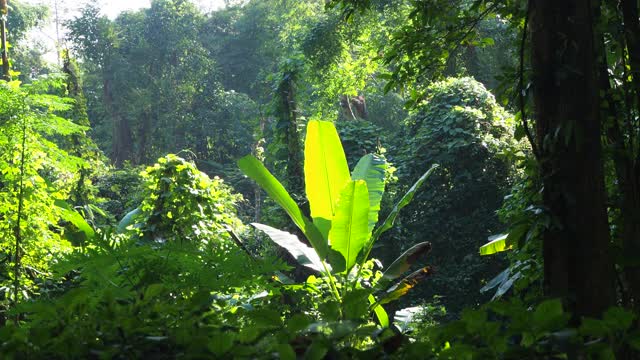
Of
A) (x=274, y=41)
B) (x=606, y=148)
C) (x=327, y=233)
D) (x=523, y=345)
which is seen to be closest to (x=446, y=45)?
(x=606, y=148)

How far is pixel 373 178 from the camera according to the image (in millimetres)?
5762

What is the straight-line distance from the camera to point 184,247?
7.22 feet

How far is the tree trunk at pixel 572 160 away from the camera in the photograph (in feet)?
4.77

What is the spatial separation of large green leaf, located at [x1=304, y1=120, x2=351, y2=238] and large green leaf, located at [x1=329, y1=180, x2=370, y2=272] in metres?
0.24

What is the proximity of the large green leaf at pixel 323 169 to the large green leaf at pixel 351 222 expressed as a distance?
242 mm

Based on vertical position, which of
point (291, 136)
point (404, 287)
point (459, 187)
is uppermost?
point (291, 136)

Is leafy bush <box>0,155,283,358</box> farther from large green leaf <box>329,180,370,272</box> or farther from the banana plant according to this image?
the banana plant

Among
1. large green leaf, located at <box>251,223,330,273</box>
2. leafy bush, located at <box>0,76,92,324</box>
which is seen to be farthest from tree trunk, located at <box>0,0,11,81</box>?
large green leaf, located at <box>251,223,330,273</box>

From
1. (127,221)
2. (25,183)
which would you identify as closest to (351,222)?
A: (25,183)

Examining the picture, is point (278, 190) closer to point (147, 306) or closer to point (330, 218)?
point (330, 218)

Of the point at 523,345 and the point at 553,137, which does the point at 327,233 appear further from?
the point at 523,345

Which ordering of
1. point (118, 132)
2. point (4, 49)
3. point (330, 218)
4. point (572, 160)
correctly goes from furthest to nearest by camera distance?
1. point (118, 132)
2. point (4, 49)
3. point (330, 218)
4. point (572, 160)

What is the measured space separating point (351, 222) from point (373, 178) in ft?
2.78

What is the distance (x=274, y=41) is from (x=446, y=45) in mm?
21998
